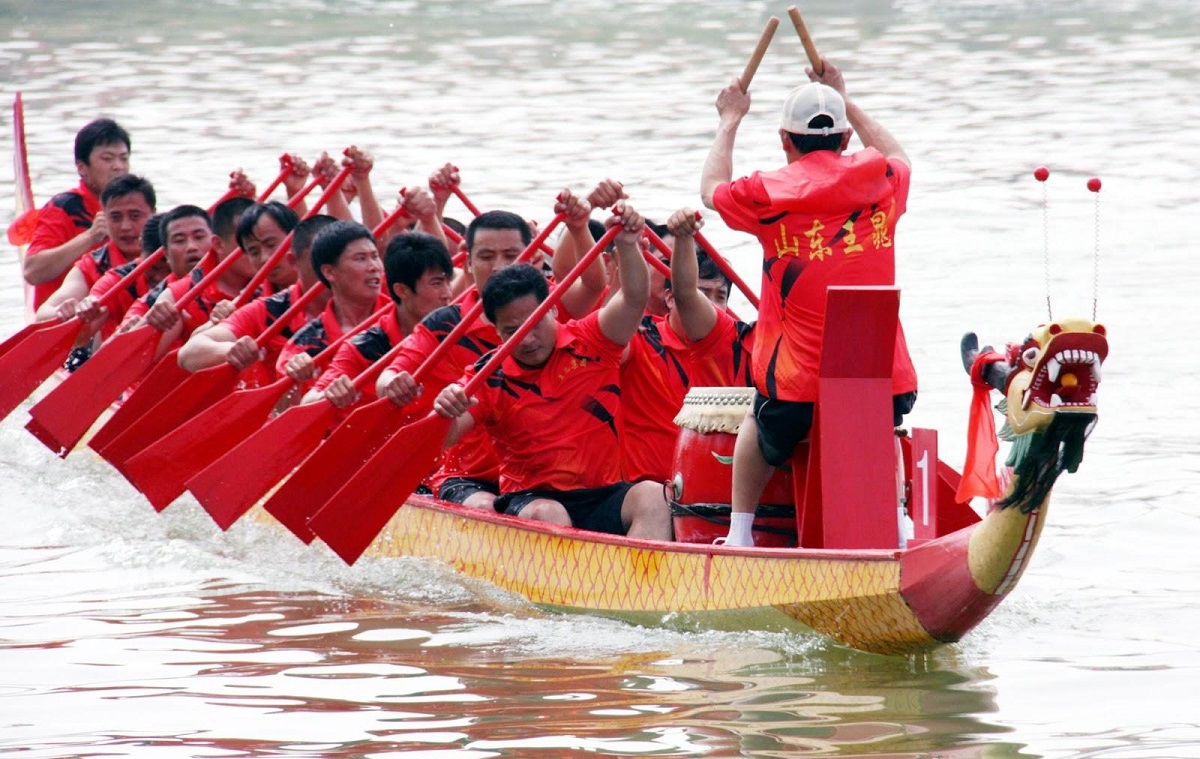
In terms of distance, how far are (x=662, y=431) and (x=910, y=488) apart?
95 cm

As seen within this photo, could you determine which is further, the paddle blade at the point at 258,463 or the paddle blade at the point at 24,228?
the paddle blade at the point at 24,228

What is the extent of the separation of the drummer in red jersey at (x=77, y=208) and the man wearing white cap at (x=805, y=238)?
5.39 metres

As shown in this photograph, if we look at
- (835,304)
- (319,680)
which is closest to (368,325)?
(319,680)

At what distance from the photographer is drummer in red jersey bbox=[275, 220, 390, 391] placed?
287 inches

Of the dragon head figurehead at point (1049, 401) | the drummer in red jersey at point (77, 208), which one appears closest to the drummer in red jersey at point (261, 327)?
the drummer in red jersey at point (77, 208)

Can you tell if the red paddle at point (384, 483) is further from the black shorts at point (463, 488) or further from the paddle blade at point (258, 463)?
the paddle blade at point (258, 463)

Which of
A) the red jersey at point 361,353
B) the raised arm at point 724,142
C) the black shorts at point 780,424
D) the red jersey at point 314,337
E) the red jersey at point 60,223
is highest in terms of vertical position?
the red jersey at point 60,223

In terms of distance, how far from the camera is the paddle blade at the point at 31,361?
8.44 metres

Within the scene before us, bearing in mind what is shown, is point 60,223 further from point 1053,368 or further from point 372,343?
point 1053,368

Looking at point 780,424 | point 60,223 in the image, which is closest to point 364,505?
point 780,424

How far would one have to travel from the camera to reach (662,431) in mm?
6309

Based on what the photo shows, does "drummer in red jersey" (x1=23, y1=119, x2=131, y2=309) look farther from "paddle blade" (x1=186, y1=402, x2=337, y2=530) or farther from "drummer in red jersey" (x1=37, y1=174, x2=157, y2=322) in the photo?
"paddle blade" (x1=186, y1=402, x2=337, y2=530)

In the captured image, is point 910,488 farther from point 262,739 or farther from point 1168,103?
point 1168,103

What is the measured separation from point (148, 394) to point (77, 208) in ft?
8.55
